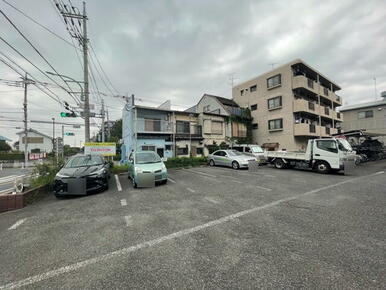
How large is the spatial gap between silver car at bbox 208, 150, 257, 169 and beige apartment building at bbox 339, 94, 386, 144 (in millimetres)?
24929

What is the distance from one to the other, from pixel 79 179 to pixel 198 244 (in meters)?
5.09

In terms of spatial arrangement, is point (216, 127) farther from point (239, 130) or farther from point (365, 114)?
point (365, 114)

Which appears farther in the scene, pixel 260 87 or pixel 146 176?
pixel 260 87

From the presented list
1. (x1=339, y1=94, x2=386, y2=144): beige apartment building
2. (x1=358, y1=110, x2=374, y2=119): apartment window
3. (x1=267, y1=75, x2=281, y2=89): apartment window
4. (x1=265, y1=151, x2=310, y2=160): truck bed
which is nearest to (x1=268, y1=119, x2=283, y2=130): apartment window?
(x1=267, y1=75, x2=281, y2=89): apartment window

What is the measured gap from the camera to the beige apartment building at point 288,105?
60.7 feet

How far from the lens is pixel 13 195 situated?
5.01 m

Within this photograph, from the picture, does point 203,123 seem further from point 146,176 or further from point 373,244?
point 373,244

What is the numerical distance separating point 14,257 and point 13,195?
11.6 feet

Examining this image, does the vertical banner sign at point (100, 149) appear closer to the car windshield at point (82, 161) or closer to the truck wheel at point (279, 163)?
the car windshield at point (82, 161)

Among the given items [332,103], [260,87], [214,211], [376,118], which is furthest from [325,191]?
[376,118]

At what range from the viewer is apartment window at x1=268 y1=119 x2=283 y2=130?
1973cm

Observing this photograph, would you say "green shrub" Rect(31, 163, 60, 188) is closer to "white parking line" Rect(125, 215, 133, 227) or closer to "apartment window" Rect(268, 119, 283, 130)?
"white parking line" Rect(125, 215, 133, 227)

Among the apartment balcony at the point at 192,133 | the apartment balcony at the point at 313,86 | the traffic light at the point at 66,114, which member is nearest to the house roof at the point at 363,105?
the apartment balcony at the point at 313,86

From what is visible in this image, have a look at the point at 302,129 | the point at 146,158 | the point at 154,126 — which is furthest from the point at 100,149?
the point at 302,129
